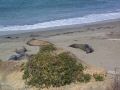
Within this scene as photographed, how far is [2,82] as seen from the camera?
12.2 m

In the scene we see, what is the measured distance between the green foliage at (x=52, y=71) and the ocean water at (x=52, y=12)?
1568cm

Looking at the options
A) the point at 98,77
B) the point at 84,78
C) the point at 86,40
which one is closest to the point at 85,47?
the point at 86,40

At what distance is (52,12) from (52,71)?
21.5m

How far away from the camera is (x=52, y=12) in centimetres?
3297

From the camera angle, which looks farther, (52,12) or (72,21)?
(52,12)

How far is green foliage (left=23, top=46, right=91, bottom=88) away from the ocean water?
51.4ft

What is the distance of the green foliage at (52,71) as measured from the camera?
1163 centimetres

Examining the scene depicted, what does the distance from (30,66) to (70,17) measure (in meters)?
19.0

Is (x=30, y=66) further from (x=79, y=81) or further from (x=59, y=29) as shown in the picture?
(x=59, y=29)

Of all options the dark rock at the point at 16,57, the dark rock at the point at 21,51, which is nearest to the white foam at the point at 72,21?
the dark rock at the point at 21,51

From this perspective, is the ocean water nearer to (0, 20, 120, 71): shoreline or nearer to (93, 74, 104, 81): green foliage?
(0, 20, 120, 71): shoreline

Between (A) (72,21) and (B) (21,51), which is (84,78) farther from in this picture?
(A) (72,21)

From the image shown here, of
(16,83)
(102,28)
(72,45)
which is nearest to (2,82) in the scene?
(16,83)

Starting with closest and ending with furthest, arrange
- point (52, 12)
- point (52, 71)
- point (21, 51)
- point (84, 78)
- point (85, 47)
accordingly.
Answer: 1. point (52, 71)
2. point (84, 78)
3. point (21, 51)
4. point (85, 47)
5. point (52, 12)
